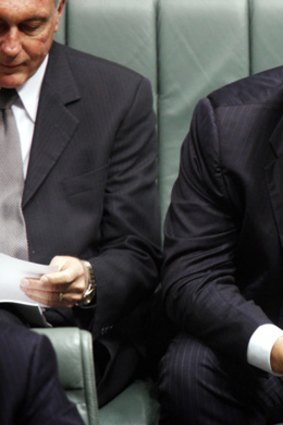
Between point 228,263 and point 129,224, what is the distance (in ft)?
0.66

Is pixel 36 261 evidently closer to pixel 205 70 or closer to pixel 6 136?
pixel 6 136

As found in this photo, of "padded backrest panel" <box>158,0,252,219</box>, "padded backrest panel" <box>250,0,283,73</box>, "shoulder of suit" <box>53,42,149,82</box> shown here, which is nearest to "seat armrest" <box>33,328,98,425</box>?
"shoulder of suit" <box>53,42,149,82</box>

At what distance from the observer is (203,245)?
77.5 inches

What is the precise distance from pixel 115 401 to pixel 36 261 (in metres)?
0.27

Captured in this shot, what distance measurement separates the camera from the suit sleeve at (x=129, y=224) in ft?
6.66

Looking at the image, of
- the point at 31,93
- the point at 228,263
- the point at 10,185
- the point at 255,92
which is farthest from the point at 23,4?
the point at 228,263

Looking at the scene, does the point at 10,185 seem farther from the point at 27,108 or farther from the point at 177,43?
the point at 177,43

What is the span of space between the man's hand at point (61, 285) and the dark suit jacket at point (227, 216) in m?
0.15

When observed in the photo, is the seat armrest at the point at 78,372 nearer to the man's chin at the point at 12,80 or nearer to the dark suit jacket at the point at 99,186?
the dark suit jacket at the point at 99,186

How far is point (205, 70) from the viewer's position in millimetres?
2400

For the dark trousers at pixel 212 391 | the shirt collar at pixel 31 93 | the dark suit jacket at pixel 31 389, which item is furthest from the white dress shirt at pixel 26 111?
the dark suit jacket at pixel 31 389

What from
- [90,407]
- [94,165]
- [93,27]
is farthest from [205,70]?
[90,407]

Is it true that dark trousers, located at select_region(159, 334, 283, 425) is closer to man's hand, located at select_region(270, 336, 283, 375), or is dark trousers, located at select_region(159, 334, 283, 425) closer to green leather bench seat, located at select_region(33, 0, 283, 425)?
man's hand, located at select_region(270, 336, 283, 375)

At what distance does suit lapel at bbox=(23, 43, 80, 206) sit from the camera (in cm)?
205
